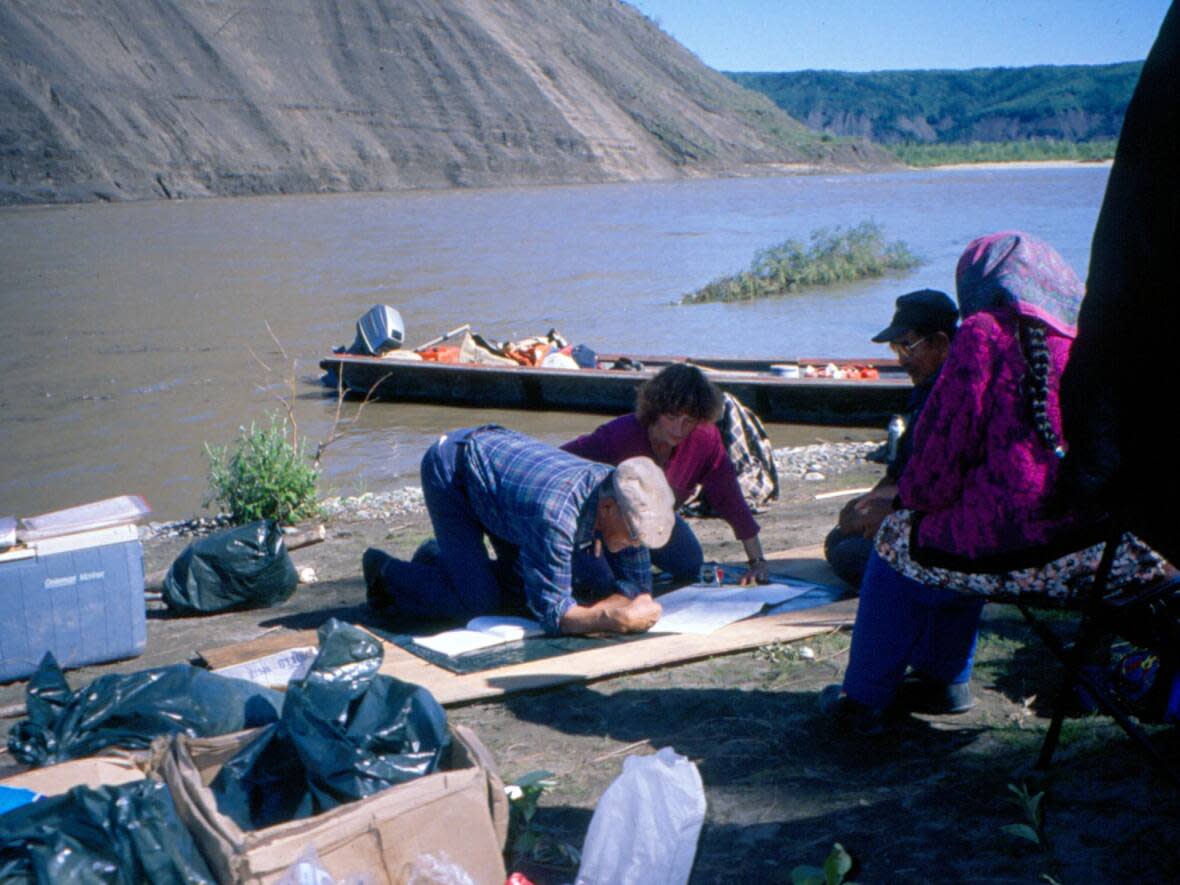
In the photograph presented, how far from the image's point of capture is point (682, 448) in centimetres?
469

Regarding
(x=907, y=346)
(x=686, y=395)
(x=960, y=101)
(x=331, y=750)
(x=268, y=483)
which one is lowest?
(x=268, y=483)

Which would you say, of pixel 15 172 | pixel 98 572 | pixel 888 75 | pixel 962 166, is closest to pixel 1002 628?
pixel 98 572

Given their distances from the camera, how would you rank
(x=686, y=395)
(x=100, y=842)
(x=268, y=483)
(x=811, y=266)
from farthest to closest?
(x=811, y=266)
(x=268, y=483)
(x=686, y=395)
(x=100, y=842)

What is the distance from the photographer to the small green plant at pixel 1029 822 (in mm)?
2588

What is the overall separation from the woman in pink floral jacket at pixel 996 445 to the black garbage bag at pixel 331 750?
1260mm

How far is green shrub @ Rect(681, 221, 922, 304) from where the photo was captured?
22.4 meters

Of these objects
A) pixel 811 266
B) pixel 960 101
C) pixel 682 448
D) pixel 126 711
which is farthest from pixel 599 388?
pixel 960 101

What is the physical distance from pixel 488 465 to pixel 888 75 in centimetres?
20603

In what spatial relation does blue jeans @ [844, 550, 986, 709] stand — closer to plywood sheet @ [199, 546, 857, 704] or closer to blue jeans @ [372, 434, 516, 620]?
plywood sheet @ [199, 546, 857, 704]

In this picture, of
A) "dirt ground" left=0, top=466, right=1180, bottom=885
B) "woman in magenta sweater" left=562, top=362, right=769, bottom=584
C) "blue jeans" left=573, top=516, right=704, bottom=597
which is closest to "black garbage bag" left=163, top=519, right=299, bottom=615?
"dirt ground" left=0, top=466, right=1180, bottom=885

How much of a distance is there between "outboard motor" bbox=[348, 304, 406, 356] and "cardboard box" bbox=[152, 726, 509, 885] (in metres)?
11.8

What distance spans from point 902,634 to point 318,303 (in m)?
21.0

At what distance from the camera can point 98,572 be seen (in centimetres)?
439

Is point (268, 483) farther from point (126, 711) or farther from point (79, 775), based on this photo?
point (79, 775)
